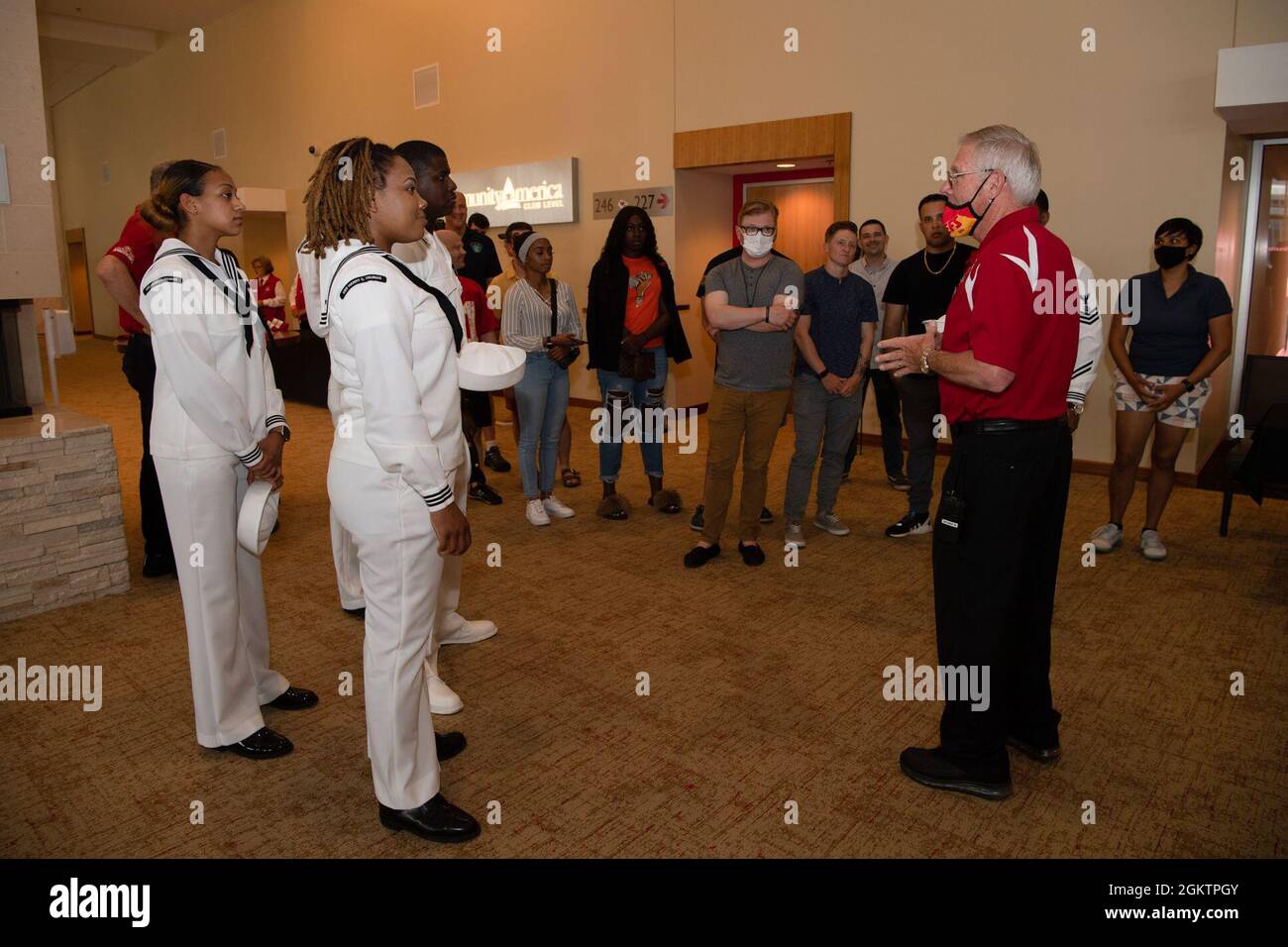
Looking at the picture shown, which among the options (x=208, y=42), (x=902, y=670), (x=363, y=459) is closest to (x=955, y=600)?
(x=902, y=670)

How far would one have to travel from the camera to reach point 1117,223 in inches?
248

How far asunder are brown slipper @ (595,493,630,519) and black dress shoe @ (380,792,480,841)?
315cm

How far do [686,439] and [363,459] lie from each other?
20.0ft

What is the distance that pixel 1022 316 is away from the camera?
2.28 metres

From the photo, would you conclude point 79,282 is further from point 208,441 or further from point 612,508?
point 208,441

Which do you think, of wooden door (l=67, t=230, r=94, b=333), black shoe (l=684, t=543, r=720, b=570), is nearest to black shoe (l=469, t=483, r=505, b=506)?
black shoe (l=684, t=543, r=720, b=570)

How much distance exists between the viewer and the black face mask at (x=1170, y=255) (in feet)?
15.0

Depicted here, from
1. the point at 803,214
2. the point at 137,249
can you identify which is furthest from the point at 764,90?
the point at 137,249

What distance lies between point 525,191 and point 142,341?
6230 millimetres

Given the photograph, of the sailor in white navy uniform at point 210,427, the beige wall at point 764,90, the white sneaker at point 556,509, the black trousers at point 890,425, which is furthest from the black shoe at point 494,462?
the sailor in white navy uniform at point 210,427

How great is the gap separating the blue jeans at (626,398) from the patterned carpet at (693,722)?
2.51 ft

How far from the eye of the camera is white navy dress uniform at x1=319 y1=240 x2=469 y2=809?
2.00m

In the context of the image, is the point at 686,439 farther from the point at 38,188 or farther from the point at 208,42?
the point at 208,42

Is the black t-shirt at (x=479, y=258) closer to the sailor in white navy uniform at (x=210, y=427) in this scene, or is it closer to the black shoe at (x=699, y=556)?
the black shoe at (x=699, y=556)
